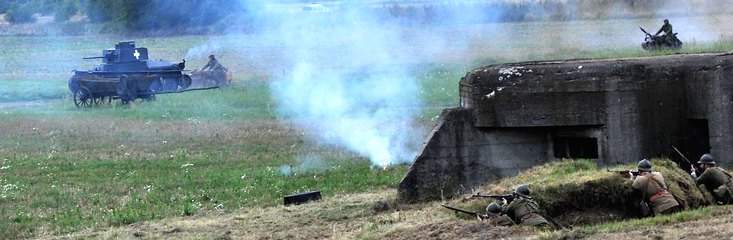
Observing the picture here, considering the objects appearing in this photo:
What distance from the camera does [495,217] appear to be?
15234 millimetres

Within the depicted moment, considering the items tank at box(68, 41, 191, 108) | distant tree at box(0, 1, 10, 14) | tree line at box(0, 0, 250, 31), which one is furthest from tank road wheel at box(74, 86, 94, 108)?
distant tree at box(0, 1, 10, 14)

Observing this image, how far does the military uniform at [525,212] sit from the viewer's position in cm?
1489

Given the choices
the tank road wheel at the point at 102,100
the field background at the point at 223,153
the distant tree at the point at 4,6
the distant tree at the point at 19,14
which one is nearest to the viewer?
the field background at the point at 223,153

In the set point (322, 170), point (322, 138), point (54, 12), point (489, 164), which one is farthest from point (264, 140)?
point (54, 12)

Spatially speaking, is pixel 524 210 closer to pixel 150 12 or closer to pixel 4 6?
pixel 150 12

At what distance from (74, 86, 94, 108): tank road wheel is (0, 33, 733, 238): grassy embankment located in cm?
65

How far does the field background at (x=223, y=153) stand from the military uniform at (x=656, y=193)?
2.13 meters

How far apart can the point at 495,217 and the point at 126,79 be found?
27.6m

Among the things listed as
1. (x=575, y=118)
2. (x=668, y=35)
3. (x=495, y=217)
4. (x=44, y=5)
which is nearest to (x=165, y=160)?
(x=575, y=118)

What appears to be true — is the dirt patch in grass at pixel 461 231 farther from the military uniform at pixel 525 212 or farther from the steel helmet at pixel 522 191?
the steel helmet at pixel 522 191

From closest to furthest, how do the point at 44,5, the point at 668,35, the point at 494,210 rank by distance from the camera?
the point at 494,210 → the point at 668,35 → the point at 44,5

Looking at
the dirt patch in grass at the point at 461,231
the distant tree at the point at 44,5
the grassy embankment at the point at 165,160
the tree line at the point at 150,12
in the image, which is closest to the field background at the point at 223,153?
the grassy embankment at the point at 165,160

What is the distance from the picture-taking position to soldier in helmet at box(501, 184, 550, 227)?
14.9m

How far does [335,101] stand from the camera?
33750mm
